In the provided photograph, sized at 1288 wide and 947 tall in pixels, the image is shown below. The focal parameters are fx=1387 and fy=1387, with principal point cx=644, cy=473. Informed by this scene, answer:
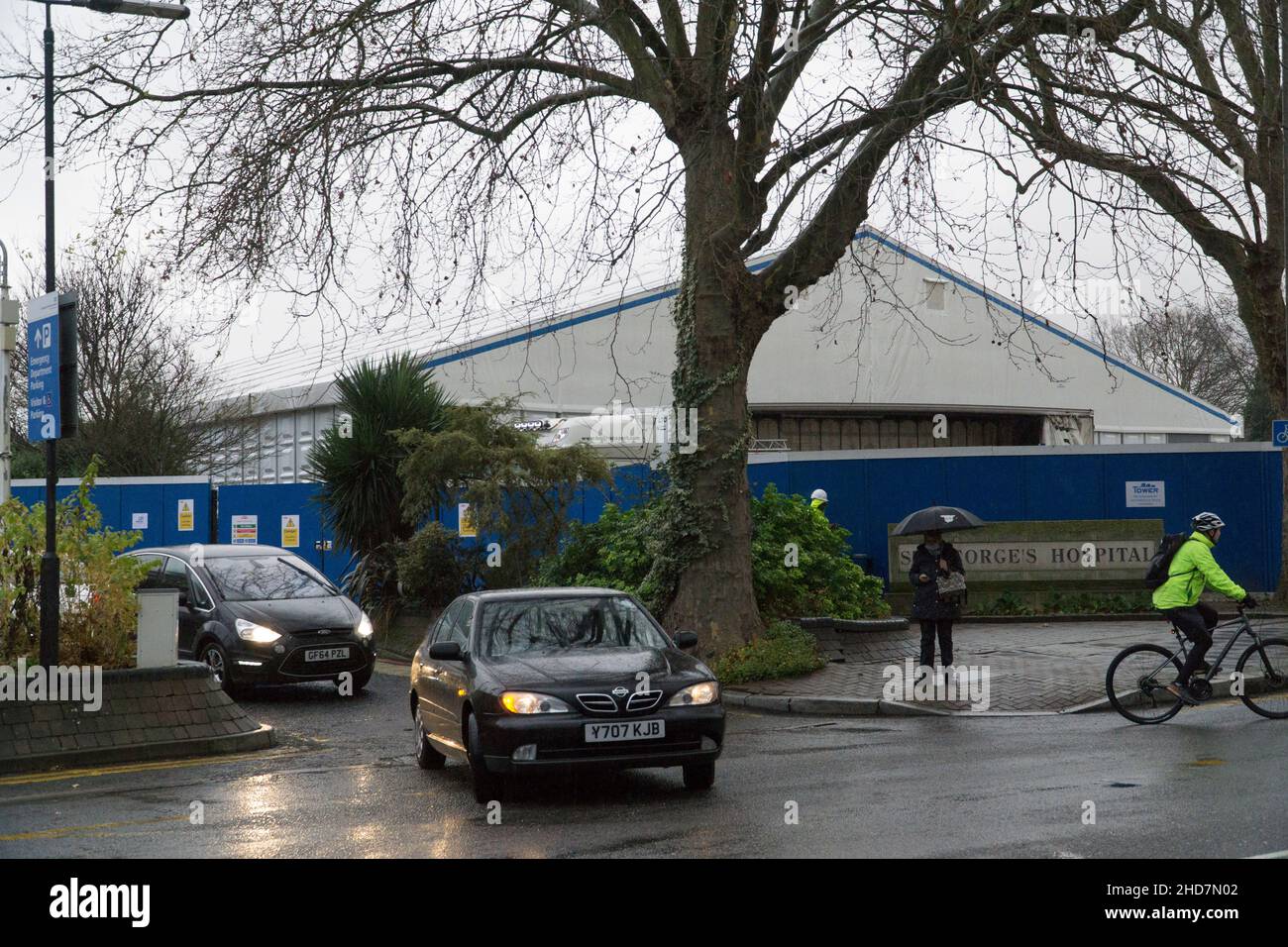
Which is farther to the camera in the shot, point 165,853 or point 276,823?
point 276,823

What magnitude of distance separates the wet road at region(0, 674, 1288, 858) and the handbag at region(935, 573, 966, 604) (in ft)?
6.80

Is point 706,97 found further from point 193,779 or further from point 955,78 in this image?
point 193,779

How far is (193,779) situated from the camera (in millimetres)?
10469

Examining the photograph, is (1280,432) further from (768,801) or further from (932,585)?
(768,801)

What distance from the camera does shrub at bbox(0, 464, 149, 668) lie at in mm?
A: 11812

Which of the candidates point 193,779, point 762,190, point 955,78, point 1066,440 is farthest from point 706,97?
point 1066,440

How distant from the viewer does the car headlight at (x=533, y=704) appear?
872 centimetres

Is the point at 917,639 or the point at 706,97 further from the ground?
the point at 706,97

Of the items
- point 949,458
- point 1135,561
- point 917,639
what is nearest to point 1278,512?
point 1135,561

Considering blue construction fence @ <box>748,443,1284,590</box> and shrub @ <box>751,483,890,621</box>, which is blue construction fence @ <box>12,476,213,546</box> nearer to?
blue construction fence @ <box>748,443,1284,590</box>

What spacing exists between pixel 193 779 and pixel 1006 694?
25.3ft

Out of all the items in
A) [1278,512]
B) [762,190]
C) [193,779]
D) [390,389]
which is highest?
[762,190]
